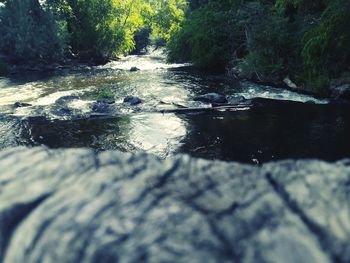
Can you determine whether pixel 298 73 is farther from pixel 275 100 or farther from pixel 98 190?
pixel 98 190

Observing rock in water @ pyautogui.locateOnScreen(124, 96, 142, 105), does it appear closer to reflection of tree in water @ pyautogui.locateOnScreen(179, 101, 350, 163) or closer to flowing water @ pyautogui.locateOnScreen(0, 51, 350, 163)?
flowing water @ pyautogui.locateOnScreen(0, 51, 350, 163)

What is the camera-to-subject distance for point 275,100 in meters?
16.6

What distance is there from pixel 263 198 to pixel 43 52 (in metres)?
37.2

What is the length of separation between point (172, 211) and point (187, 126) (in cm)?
1114

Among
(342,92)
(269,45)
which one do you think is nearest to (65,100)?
(269,45)

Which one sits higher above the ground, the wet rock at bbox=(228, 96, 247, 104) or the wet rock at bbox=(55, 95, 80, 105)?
the wet rock at bbox=(228, 96, 247, 104)

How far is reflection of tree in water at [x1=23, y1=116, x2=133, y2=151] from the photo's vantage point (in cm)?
1125

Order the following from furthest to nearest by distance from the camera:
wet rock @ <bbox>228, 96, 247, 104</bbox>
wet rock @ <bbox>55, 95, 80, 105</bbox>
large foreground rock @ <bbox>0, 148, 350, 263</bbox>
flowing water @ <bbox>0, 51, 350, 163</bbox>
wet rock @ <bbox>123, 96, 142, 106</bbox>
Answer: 1. wet rock @ <bbox>55, 95, 80, 105</bbox>
2. wet rock @ <bbox>123, 96, 142, 106</bbox>
3. wet rock @ <bbox>228, 96, 247, 104</bbox>
4. flowing water @ <bbox>0, 51, 350, 163</bbox>
5. large foreground rock @ <bbox>0, 148, 350, 263</bbox>

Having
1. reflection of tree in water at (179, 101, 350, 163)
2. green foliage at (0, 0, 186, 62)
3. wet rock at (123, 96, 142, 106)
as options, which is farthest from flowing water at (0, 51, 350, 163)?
green foliage at (0, 0, 186, 62)

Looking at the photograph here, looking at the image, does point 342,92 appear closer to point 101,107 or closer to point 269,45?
point 269,45

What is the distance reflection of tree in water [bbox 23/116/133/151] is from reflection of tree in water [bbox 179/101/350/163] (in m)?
2.40

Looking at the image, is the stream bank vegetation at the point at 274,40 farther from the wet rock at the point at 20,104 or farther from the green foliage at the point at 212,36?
the wet rock at the point at 20,104

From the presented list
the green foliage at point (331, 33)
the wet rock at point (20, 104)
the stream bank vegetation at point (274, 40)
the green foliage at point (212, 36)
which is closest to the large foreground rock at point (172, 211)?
the green foliage at point (331, 33)

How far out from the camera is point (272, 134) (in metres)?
11.9
